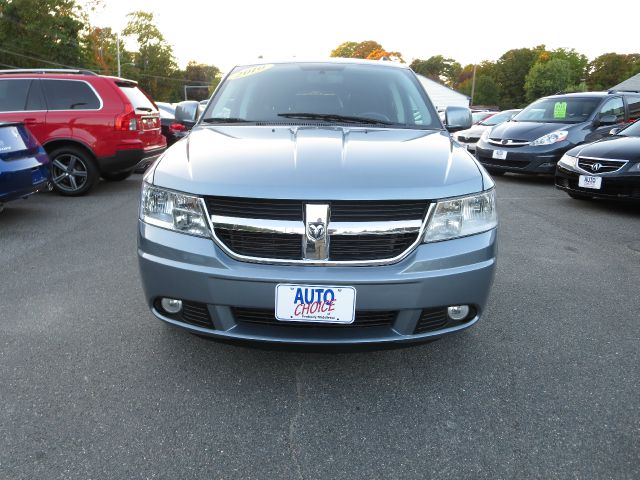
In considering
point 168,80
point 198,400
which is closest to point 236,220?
point 198,400

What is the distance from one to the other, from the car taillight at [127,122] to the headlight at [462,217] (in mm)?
6294

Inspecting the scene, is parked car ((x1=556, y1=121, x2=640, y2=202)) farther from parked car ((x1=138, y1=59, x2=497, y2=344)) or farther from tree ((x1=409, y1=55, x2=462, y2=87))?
tree ((x1=409, y1=55, x2=462, y2=87))

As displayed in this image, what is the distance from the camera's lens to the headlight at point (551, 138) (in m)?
8.95

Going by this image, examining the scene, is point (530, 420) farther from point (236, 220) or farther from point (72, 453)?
point (72, 453)

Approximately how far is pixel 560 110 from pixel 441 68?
109859 mm

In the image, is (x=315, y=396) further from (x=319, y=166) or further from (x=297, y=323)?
(x=319, y=166)

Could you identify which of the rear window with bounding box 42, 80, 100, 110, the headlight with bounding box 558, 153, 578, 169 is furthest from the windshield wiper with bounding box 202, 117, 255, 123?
the headlight with bounding box 558, 153, 578, 169

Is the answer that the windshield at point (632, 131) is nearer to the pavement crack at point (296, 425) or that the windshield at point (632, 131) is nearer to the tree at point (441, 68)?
the pavement crack at point (296, 425)

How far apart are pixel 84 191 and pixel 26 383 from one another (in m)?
5.65

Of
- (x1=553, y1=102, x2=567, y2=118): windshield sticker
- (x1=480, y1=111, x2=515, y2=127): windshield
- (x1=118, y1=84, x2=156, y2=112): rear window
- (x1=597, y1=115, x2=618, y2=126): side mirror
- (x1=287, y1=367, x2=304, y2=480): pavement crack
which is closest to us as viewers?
A: (x1=287, y1=367, x2=304, y2=480): pavement crack

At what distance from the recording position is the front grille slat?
2172 mm

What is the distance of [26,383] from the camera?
2.46 meters

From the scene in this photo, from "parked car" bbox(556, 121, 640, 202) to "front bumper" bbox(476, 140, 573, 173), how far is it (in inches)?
60.8

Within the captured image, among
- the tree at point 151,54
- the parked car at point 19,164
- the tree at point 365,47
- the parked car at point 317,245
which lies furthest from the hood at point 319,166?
the tree at point 365,47
